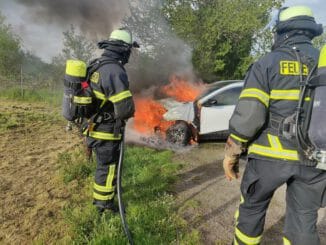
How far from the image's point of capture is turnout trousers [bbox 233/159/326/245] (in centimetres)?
243

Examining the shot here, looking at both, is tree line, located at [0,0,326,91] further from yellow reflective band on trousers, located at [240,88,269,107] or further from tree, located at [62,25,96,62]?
yellow reflective band on trousers, located at [240,88,269,107]

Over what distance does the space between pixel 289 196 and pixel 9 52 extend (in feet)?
73.7

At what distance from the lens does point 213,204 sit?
4492mm

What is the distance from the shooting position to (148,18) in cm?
1513

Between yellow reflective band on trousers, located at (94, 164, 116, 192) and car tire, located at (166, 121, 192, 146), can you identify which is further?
car tire, located at (166, 121, 192, 146)

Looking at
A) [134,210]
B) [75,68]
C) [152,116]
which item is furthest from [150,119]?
[75,68]

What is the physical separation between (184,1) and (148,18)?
369 cm

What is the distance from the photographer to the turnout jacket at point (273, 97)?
7.82ft

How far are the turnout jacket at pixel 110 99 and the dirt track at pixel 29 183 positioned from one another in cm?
119

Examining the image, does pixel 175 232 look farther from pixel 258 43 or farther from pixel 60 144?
pixel 258 43

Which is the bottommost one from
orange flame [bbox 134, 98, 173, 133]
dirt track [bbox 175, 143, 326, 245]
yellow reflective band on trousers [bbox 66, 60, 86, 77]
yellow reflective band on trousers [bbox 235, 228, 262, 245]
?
dirt track [bbox 175, 143, 326, 245]

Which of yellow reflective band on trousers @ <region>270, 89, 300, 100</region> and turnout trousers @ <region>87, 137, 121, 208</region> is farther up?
yellow reflective band on trousers @ <region>270, 89, 300, 100</region>

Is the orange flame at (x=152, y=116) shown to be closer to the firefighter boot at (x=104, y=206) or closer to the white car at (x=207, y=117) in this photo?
the white car at (x=207, y=117)

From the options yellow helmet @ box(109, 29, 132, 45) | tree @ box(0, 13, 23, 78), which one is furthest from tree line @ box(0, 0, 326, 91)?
yellow helmet @ box(109, 29, 132, 45)
